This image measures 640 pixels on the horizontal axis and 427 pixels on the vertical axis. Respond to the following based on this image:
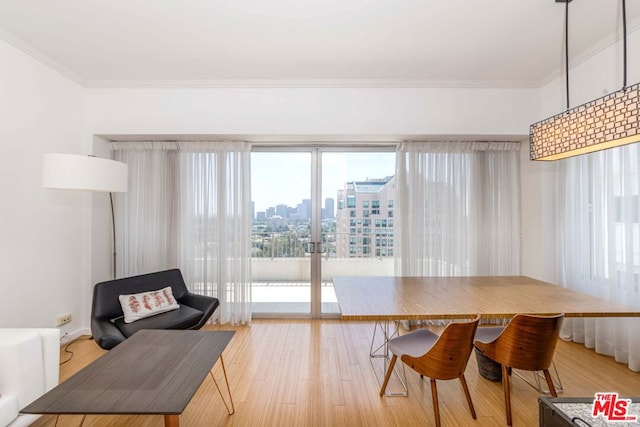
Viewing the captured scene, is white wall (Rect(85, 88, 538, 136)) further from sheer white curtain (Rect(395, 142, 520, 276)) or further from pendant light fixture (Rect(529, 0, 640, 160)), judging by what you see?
pendant light fixture (Rect(529, 0, 640, 160))

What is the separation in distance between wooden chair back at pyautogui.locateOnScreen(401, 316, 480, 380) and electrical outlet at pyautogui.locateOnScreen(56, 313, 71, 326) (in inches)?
137

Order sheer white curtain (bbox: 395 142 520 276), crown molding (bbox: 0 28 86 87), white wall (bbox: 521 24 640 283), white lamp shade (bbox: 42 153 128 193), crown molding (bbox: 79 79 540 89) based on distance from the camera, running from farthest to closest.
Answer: sheer white curtain (bbox: 395 142 520 276)
crown molding (bbox: 79 79 540 89)
white wall (bbox: 521 24 640 283)
crown molding (bbox: 0 28 86 87)
white lamp shade (bbox: 42 153 128 193)

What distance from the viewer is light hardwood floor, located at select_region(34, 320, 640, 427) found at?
2020 mm

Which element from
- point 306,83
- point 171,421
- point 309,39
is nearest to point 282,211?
point 306,83

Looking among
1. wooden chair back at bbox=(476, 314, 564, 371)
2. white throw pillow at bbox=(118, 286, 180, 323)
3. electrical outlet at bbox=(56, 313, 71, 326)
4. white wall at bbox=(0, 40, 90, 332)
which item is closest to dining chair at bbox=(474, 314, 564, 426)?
wooden chair back at bbox=(476, 314, 564, 371)

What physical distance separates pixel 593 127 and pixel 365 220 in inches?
98.2

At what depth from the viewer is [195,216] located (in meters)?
3.72

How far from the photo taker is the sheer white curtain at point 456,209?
3.70 m

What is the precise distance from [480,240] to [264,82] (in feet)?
10.4

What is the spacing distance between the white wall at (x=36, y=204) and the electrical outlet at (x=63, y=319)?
0.21 feet

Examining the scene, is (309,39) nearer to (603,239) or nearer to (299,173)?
(299,173)

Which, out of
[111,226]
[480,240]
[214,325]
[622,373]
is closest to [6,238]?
[111,226]

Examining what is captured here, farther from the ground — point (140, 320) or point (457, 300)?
point (457, 300)

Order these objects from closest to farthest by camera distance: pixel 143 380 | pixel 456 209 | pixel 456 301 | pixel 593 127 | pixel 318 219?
pixel 143 380
pixel 593 127
pixel 456 301
pixel 456 209
pixel 318 219
